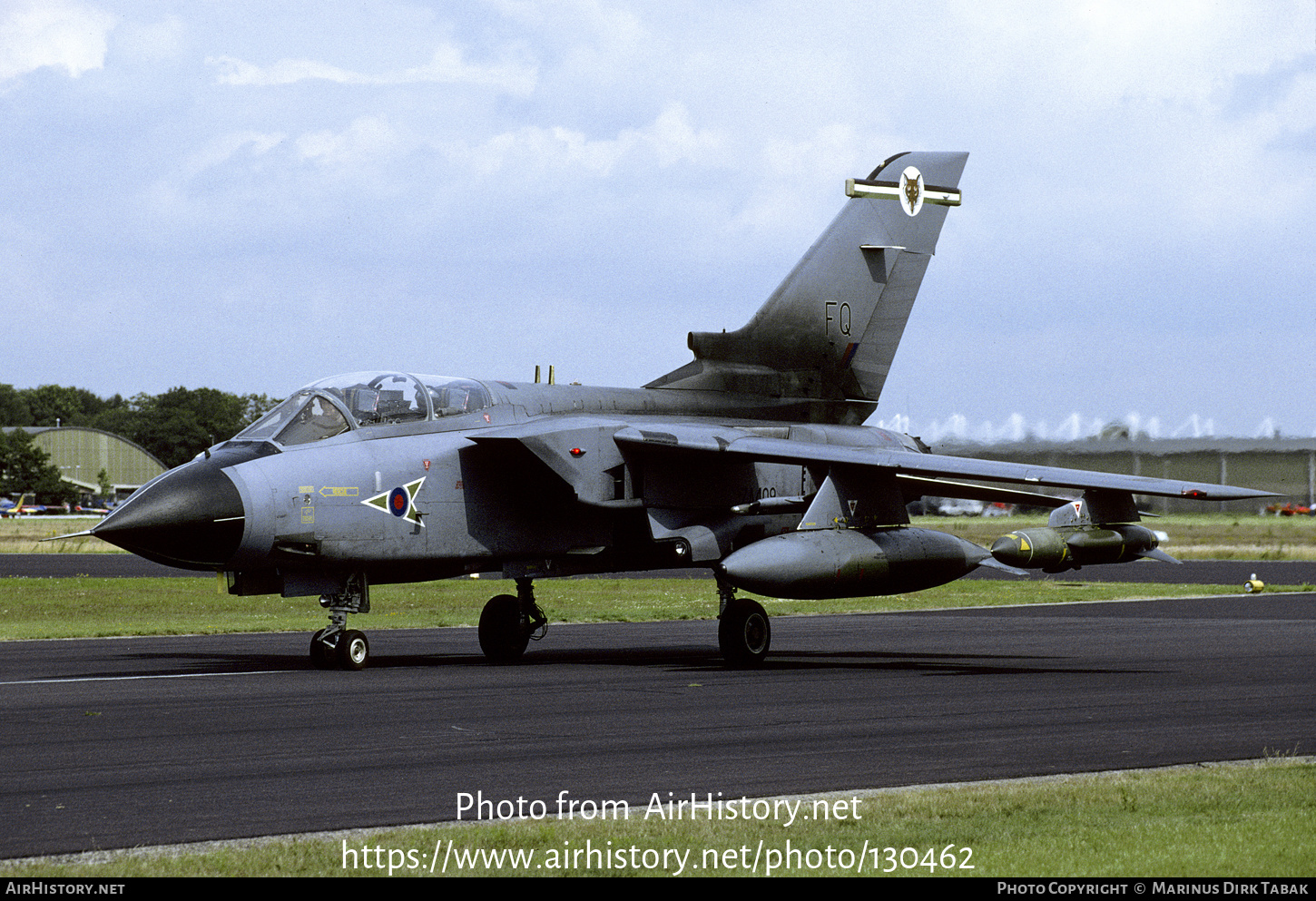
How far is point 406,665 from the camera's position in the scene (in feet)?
57.4

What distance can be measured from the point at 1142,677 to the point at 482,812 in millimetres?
9863

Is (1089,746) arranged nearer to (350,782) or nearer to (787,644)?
(350,782)

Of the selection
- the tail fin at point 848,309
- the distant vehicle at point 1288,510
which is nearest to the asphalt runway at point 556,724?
the tail fin at point 848,309

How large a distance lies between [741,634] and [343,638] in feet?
15.0

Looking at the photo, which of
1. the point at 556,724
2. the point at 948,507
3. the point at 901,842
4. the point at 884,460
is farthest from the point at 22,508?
the point at 901,842

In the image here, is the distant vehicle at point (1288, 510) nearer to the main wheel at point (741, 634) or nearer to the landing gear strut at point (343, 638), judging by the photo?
the main wheel at point (741, 634)

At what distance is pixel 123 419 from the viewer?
165 metres

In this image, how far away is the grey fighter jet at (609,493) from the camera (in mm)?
15133

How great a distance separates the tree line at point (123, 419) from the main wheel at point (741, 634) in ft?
207

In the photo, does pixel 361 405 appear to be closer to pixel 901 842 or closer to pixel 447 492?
pixel 447 492

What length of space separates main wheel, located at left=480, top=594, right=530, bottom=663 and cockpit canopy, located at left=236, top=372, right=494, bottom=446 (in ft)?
9.15

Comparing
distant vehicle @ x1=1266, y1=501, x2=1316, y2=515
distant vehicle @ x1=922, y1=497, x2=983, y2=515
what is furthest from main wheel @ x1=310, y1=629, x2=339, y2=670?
distant vehicle @ x1=1266, y1=501, x2=1316, y2=515

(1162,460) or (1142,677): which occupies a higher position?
(1162,460)
